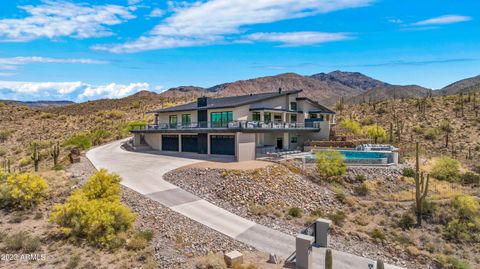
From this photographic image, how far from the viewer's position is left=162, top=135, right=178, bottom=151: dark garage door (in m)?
39.1

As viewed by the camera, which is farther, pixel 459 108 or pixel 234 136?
pixel 459 108

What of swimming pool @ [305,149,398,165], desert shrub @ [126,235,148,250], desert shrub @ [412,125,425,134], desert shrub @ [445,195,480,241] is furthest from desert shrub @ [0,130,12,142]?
desert shrub @ [412,125,425,134]

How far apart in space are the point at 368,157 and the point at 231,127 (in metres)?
14.5

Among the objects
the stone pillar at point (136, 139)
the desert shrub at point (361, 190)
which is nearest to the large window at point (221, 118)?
the stone pillar at point (136, 139)

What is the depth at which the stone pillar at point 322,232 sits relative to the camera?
644 inches

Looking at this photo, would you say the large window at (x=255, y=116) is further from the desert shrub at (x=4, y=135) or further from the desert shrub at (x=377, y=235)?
the desert shrub at (x=4, y=135)

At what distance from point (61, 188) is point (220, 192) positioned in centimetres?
1115

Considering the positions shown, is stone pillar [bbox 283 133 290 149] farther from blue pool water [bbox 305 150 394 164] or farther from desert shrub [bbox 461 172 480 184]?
desert shrub [bbox 461 172 480 184]

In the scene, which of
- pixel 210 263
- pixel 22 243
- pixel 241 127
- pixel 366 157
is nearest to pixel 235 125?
pixel 241 127

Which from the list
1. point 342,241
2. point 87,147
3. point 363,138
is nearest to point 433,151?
point 363,138

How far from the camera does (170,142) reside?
39.9m

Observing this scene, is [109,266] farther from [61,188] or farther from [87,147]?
[87,147]

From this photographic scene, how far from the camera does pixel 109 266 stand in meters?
12.6

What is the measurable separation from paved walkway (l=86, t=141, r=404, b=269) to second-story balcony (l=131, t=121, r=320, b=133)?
4.52m
